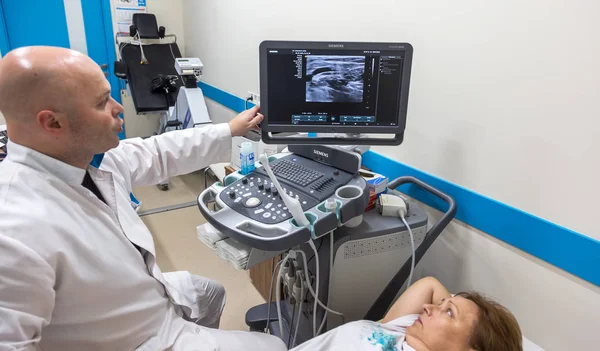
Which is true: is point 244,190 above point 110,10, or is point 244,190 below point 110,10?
below

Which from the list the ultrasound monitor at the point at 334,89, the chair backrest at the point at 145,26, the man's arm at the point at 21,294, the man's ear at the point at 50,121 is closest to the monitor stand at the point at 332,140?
the ultrasound monitor at the point at 334,89

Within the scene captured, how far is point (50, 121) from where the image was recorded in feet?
3.44

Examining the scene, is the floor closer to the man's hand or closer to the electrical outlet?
the electrical outlet

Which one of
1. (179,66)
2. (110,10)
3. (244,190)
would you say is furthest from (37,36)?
(244,190)

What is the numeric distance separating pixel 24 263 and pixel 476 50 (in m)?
1.52

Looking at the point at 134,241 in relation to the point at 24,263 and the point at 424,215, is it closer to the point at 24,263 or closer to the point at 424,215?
the point at 24,263

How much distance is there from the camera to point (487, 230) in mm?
1525

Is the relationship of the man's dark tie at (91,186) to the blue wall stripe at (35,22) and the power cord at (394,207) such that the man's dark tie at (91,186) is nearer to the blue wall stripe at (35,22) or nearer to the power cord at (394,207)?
the power cord at (394,207)

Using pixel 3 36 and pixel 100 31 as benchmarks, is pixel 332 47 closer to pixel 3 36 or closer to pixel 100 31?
pixel 100 31

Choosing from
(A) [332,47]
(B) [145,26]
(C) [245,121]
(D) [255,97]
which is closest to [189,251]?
(D) [255,97]

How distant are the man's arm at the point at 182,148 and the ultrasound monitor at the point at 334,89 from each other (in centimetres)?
19

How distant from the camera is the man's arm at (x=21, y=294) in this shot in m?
0.88

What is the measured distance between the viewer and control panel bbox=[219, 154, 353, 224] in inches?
52.4

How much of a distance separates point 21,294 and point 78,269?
0.16 meters
